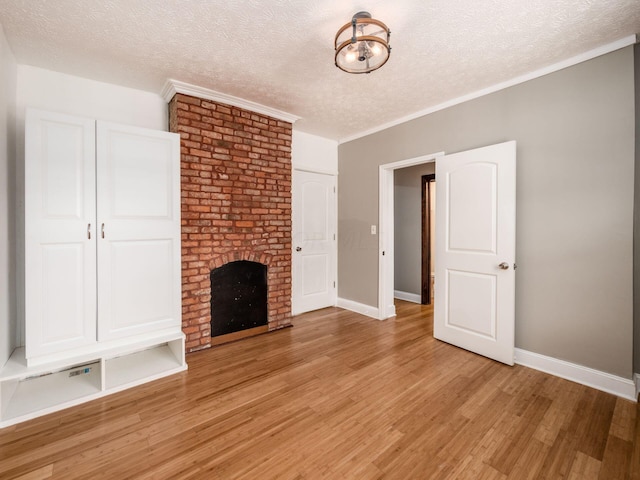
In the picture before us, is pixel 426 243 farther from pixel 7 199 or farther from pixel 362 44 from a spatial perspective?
pixel 7 199

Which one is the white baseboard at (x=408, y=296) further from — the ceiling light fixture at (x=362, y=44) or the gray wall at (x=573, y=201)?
the ceiling light fixture at (x=362, y=44)

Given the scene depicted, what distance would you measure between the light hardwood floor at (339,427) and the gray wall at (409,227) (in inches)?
91.5

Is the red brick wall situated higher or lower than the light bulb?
lower

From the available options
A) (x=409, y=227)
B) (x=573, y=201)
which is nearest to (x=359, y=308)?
(x=409, y=227)

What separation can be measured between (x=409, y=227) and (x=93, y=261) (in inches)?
172

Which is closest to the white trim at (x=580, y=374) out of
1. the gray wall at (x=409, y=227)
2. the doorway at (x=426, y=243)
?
the doorway at (x=426, y=243)

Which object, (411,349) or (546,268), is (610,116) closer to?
(546,268)

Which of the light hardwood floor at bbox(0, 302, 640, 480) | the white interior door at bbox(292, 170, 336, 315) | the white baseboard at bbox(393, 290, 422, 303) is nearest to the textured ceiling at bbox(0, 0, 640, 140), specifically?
the white interior door at bbox(292, 170, 336, 315)

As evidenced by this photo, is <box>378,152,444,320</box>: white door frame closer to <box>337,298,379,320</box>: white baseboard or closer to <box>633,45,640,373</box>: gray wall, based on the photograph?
<box>337,298,379,320</box>: white baseboard

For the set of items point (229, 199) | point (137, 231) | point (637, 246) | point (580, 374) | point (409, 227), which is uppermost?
point (229, 199)

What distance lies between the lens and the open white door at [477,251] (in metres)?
2.64

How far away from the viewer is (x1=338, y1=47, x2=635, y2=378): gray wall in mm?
2160

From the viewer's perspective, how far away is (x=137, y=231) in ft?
7.94

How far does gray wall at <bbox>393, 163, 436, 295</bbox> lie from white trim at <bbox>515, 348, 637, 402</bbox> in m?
2.24
